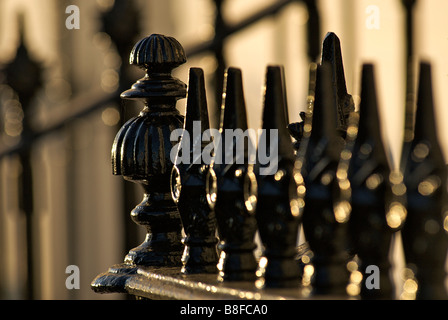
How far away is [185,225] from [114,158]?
33cm

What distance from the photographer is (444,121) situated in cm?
339

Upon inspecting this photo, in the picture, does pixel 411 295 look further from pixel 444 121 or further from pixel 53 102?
pixel 53 102

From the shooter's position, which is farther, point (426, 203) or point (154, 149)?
point (154, 149)

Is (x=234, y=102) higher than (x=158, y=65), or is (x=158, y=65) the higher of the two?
(x=158, y=65)

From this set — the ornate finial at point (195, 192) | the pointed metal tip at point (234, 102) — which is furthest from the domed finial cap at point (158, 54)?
the pointed metal tip at point (234, 102)

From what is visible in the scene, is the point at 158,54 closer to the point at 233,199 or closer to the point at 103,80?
the point at 233,199

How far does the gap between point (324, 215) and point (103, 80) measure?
11.9 feet

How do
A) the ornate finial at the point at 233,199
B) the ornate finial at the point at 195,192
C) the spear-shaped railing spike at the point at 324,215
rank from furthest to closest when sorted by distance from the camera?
the ornate finial at the point at 195,192
the ornate finial at the point at 233,199
the spear-shaped railing spike at the point at 324,215

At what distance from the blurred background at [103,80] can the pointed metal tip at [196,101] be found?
4.80 ft

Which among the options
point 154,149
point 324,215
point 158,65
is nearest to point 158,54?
point 158,65

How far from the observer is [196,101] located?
1.96 metres

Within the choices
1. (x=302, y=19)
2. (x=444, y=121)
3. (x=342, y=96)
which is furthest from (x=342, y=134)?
(x=302, y=19)

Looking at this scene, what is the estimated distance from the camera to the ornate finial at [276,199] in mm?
1677

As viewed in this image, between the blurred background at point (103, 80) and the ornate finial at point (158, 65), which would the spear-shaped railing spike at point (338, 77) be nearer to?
the ornate finial at point (158, 65)
